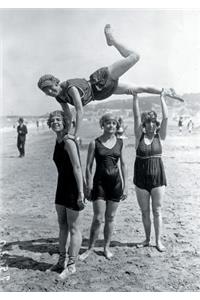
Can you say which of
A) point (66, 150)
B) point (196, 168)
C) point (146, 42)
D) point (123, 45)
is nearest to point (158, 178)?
point (66, 150)

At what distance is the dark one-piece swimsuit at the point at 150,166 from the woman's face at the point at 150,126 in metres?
0.10

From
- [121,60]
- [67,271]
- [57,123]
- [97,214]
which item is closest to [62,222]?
[97,214]

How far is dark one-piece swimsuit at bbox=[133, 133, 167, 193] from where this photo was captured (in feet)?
12.7

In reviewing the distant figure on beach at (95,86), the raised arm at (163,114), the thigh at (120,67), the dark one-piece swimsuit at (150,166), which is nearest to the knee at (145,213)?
the dark one-piece swimsuit at (150,166)

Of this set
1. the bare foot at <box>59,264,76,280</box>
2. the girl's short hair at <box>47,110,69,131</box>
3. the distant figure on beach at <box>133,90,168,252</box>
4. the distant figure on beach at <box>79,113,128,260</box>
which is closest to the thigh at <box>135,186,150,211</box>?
the distant figure on beach at <box>133,90,168,252</box>

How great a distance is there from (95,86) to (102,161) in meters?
0.76

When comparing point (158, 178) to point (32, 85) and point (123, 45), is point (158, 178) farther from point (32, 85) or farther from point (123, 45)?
point (32, 85)

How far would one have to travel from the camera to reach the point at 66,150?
130 inches

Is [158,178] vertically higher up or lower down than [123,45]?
lower down

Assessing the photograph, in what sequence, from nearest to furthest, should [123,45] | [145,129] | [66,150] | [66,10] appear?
[66,150] < [123,45] < [145,129] < [66,10]

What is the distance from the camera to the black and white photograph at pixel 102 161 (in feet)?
11.4

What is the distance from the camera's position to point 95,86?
3680mm

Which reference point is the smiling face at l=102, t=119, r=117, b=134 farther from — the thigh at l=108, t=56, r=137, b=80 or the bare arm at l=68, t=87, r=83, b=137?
the thigh at l=108, t=56, r=137, b=80
